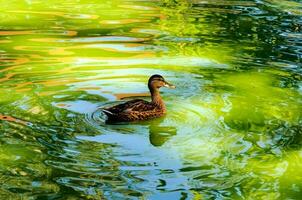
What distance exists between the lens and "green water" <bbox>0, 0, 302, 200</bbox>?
6.98 m

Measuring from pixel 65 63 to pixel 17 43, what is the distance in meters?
1.76

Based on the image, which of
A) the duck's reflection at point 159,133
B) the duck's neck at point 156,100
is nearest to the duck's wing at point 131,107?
the duck's neck at point 156,100

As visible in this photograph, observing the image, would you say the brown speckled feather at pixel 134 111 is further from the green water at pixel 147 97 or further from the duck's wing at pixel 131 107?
the green water at pixel 147 97

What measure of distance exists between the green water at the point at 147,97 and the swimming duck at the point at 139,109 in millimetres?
108

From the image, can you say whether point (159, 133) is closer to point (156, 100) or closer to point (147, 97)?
point (156, 100)

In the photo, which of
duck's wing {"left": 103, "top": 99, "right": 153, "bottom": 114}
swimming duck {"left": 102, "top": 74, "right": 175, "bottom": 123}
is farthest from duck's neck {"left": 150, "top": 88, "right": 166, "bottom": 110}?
duck's wing {"left": 103, "top": 99, "right": 153, "bottom": 114}

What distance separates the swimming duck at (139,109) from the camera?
27.5 feet

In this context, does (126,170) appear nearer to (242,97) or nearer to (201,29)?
(242,97)

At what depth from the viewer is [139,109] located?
28.1ft

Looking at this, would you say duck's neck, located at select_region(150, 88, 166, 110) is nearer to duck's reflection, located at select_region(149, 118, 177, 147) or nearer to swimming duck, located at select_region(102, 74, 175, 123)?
swimming duck, located at select_region(102, 74, 175, 123)

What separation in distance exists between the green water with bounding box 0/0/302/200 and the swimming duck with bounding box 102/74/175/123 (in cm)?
11

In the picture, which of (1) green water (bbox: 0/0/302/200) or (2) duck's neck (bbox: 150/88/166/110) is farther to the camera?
(2) duck's neck (bbox: 150/88/166/110)

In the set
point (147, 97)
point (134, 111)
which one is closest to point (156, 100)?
point (134, 111)

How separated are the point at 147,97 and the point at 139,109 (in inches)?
50.1
